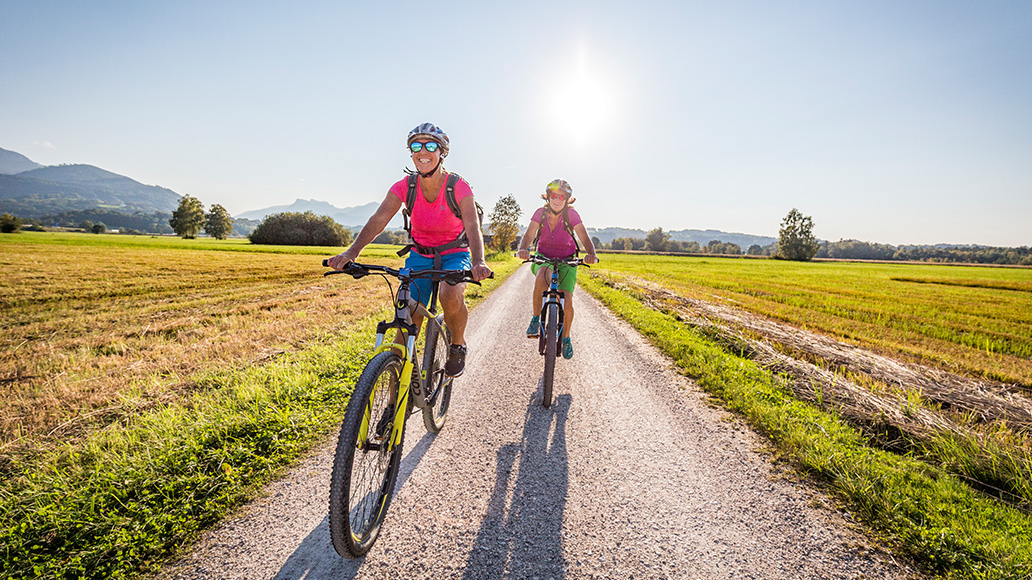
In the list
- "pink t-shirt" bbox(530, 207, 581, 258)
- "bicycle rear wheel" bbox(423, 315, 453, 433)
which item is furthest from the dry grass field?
"pink t-shirt" bbox(530, 207, 581, 258)

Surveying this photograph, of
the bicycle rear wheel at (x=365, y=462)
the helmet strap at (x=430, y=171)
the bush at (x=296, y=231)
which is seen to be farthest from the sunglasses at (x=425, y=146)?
the bush at (x=296, y=231)

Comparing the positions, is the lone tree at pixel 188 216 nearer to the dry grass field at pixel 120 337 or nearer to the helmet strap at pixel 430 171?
the dry grass field at pixel 120 337

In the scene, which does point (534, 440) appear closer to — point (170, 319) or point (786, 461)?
point (786, 461)

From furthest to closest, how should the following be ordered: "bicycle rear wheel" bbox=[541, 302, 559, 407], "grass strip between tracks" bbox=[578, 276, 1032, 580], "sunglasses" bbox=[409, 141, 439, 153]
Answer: "bicycle rear wheel" bbox=[541, 302, 559, 407] → "sunglasses" bbox=[409, 141, 439, 153] → "grass strip between tracks" bbox=[578, 276, 1032, 580]

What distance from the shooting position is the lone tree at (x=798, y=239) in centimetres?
9538

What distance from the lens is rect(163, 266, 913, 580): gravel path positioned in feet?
7.80

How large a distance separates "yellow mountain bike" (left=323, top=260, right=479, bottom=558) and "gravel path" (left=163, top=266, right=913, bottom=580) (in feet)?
0.67

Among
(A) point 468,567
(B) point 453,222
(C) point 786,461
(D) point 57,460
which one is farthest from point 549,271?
(D) point 57,460

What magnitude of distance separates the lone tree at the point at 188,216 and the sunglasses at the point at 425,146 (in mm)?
119632

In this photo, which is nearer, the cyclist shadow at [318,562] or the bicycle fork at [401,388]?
the cyclist shadow at [318,562]

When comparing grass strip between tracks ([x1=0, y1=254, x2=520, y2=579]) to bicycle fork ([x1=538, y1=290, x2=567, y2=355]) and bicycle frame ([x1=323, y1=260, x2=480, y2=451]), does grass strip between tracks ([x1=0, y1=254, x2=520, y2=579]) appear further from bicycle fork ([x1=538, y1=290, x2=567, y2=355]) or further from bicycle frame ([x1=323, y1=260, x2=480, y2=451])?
bicycle fork ([x1=538, y1=290, x2=567, y2=355])

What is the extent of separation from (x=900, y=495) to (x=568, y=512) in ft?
8.32

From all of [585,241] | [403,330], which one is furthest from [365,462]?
[585,241]

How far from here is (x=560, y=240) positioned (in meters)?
6.05
